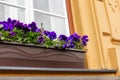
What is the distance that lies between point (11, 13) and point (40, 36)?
449mm

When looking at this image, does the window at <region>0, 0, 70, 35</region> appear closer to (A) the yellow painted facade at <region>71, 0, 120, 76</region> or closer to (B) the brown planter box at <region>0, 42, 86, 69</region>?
(A) the yellow painted facade at <region>71, 0, 120, 76</region>

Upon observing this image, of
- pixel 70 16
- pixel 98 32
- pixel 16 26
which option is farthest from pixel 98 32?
pixel 16 26

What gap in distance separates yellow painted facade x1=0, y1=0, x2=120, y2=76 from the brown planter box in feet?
1.03

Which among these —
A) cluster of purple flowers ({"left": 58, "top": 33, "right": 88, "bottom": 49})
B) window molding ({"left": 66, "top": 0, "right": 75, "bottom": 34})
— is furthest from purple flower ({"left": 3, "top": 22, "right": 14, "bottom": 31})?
window molding ({"left": 66, "top": 0, "right": 75, "bottom": 34})

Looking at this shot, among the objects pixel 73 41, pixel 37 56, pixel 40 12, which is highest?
pixel 40 12

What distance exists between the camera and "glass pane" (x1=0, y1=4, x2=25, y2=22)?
9.01ft

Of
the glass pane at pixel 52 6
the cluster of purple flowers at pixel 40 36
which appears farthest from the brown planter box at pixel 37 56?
the glass pane at pixel 52 6

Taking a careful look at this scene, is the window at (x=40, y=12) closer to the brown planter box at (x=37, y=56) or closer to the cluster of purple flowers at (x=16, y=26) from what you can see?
the cluster of purple flowers at (x=16, y=26)

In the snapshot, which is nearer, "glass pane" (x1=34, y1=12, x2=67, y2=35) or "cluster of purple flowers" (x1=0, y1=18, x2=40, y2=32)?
"cluster of purple flowers" (x1=0, y1=18, x2=40, y2=32)

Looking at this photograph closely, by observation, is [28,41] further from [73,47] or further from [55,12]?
[55,12]

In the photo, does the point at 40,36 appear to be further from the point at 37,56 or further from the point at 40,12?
the point at 40,12

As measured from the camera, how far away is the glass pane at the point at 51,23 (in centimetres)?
304

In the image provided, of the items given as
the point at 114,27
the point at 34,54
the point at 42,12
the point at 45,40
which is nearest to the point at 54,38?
the point at 45,40

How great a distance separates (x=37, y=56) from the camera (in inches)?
98.1
